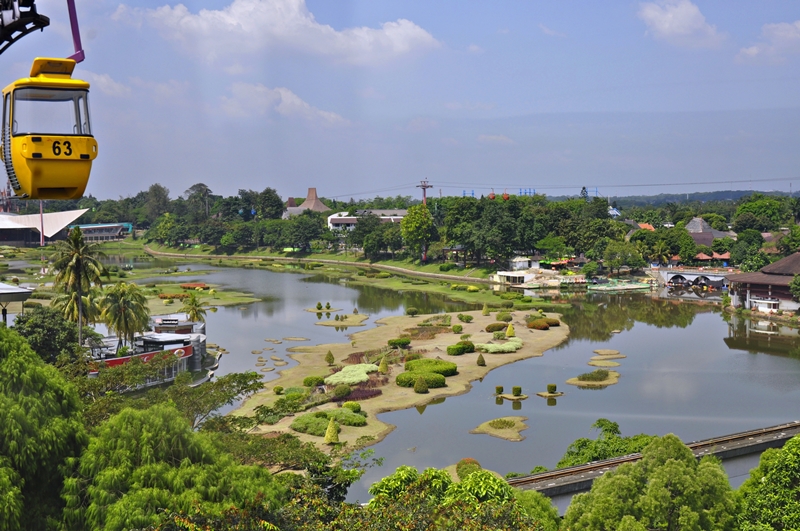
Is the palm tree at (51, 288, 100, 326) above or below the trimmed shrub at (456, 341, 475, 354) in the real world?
above

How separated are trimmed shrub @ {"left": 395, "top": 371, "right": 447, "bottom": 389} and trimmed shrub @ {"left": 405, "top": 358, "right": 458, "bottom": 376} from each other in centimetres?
139

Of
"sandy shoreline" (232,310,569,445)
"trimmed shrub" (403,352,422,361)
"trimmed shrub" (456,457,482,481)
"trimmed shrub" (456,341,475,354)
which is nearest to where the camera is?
"trimmed shrub" (456,457,482,481)

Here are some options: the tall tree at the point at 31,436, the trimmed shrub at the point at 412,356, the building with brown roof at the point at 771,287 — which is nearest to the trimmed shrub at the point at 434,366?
the trimmed shrub at the point at 412,356

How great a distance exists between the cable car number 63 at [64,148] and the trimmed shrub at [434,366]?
3395cm

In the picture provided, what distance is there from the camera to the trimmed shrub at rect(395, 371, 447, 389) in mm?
43188

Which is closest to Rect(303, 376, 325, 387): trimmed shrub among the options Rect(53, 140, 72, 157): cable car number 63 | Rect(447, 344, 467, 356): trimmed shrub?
Rect(447, 344, 467, 356): trimmed shrub

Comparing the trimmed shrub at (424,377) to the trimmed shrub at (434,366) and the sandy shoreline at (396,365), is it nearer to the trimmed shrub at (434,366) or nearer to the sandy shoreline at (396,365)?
the sandy shoreline at (396,365)

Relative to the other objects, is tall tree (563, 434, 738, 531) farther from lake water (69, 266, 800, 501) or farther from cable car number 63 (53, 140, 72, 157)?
cable car number 63 (53, 140, 72, 157)

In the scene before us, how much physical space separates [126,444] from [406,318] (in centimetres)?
5162

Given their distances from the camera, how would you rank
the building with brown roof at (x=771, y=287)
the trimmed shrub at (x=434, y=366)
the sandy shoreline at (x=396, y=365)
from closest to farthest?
the sandy shoreline at (x=396, y=365) → the trimmed shrub at (x=434, y=366) → the building with brown roof at (x=771, y=287)

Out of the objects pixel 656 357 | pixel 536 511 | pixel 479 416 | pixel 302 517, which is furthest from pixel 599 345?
pixel 302 517

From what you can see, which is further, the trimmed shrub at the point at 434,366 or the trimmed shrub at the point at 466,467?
the trimmed shrub at the point at 434,366

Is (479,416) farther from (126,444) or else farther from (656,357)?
(126,444)

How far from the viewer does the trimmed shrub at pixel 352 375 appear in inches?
1695
